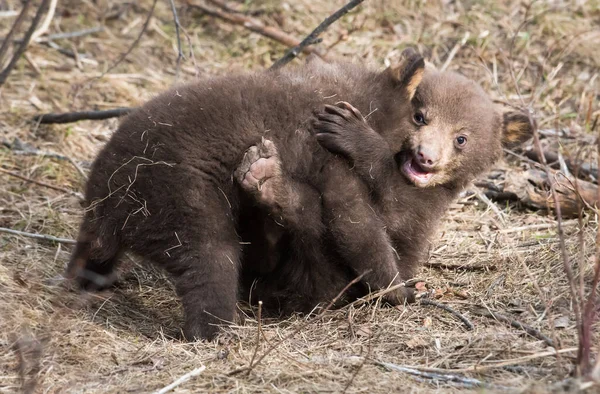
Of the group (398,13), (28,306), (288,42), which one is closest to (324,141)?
(28,306)

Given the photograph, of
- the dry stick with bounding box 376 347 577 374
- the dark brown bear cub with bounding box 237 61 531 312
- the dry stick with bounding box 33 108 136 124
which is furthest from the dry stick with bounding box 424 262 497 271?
the dry stick with bounding box 33 108 136 124

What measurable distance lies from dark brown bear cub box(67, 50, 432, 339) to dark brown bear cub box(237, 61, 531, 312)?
0.08 m

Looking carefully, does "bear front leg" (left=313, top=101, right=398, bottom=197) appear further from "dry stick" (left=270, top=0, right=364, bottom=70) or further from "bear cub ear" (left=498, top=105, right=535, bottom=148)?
"dry stick" (left=270, top=0, right=364, bottom=70)

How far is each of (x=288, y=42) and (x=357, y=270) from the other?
4.33 metres

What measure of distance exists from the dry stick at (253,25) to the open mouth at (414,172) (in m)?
3.24

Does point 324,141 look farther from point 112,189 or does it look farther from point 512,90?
point 512,90

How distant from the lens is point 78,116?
7.10 metres

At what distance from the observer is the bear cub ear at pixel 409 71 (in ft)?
17.4

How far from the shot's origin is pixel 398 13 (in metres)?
9.69

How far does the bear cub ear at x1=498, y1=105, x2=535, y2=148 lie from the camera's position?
19.4 feet

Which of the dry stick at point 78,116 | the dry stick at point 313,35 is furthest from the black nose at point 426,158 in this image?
the dry stick at point 78,116

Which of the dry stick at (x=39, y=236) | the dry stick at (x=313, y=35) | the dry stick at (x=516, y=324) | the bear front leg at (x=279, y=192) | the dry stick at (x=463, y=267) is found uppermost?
the dry stick at (x=313, y=35)

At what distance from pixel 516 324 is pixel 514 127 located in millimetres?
1844

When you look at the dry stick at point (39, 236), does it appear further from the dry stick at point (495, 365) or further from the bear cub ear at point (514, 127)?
the bear cub ear at point (514, 127)
